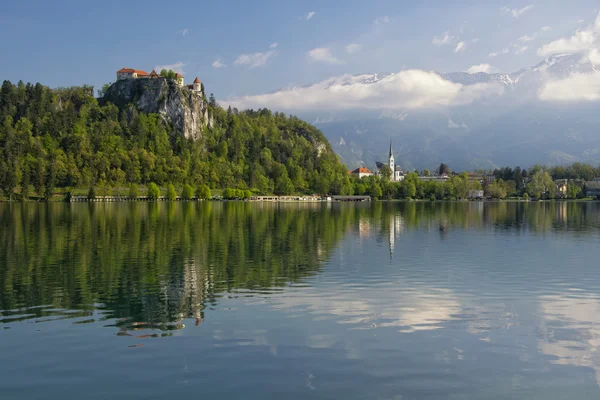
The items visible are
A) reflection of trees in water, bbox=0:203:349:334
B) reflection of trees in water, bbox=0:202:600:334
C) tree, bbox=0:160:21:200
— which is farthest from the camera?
tree, bbox=0:160:21:200

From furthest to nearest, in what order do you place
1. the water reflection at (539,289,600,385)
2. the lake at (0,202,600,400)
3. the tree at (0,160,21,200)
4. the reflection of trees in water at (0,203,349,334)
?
the tree at (0,160,21,200) < the reflection of trees in water at (0,203,349,334) < the water reflection at (539,289,600,385) < the lake at (0,202,600,400)

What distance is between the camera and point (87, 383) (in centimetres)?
1691

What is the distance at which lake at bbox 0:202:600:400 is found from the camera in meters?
17.1

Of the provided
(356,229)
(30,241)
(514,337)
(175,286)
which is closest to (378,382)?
(514,337)

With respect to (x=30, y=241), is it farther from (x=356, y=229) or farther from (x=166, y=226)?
(x=356, y=229)

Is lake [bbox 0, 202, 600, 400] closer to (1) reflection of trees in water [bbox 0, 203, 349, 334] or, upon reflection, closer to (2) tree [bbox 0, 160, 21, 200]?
(1) reflection of trees in water [bbox 0, 203, 349, 334]

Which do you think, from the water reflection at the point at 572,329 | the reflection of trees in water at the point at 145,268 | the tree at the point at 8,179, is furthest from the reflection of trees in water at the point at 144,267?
the tree at the point at 8,179

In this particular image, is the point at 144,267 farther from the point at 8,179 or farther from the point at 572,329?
the point at 8,179

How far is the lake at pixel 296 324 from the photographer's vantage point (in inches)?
673

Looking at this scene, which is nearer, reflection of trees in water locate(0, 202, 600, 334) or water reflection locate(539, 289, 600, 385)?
water reflection locate(539, 289, 600, 385)

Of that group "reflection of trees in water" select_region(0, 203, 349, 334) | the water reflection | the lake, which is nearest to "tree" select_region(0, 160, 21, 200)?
"reflection of trees in water" select_region(0, 203, 349, 334)

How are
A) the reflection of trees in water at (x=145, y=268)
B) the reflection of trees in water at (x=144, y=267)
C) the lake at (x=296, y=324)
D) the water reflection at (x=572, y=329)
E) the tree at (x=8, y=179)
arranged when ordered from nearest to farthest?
the lake at (x=296, y=324) → the water reflection at (x=572, y=329) → the reflection of trees in water at (x=144, y=267) → the reflection of trees in water at (x=145, y=268) → the tree at (x=8, y=179)

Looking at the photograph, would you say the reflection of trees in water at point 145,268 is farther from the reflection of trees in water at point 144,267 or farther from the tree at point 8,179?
the tree at point 8,179

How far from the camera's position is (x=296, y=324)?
23562mm
